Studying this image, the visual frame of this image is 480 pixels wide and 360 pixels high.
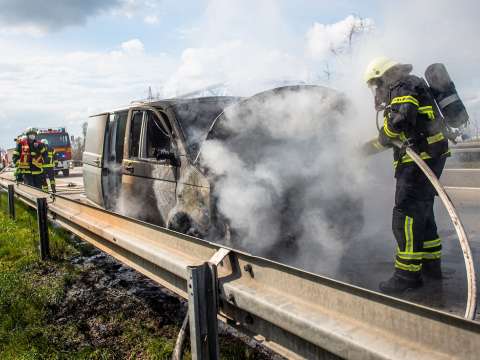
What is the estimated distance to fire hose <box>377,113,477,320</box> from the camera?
2.52 m

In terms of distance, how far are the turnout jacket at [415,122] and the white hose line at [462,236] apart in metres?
0.12

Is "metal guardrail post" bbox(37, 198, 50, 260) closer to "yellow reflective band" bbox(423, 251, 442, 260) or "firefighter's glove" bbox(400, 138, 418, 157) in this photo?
"firefighter's glove" bbox(400, 138, 418, 157)

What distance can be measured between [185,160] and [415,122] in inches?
81.5

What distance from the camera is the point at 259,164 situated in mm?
3979

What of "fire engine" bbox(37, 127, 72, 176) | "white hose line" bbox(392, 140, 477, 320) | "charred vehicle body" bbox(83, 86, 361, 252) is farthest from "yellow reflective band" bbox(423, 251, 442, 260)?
"fire engine" bbox(37, 127, 72, 176)

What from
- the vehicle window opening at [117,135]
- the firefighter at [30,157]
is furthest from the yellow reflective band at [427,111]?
the firefighter at [30,157]

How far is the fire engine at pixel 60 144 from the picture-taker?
22.6 m

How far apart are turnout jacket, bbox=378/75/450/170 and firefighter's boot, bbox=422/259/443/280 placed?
94 centimetres

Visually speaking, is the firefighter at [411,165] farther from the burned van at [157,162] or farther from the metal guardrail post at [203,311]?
the metal guardrail post at [203,311]

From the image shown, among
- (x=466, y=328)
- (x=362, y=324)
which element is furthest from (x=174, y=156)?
(x=466, y=328)

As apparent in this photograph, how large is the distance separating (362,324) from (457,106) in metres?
2.78

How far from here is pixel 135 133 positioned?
533 centimetres

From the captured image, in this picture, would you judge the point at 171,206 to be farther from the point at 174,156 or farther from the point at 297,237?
the point at 297,237

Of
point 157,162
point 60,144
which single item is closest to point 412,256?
point 157,162
